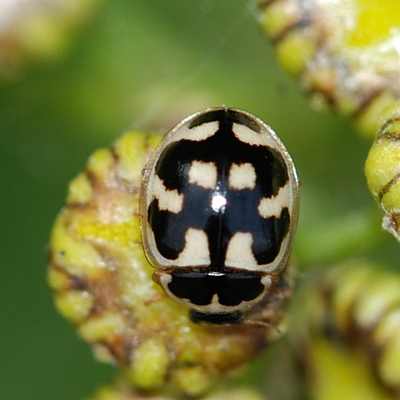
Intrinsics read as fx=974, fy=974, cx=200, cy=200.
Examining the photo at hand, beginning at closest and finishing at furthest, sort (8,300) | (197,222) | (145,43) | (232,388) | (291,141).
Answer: (197,222) < (232,388) < (291,141) < (145,43) < (8,300)

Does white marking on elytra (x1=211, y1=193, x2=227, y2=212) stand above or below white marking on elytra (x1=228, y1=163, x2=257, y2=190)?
below

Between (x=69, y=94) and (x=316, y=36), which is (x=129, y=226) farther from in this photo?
(x=69, y=94)

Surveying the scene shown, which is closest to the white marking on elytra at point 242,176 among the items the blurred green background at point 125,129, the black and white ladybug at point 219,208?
the black and white ladybug at point 219,208

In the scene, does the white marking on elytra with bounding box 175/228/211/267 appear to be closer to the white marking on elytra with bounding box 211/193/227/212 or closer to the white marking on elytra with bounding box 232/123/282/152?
the white marking on elytra with bounding box 211/193/227/212

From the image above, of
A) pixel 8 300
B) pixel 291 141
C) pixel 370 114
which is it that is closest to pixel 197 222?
pixel 370 114

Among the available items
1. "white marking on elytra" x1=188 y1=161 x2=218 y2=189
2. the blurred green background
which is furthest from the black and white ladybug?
the blurred green background

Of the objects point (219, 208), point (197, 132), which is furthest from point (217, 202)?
point (197, 132)
